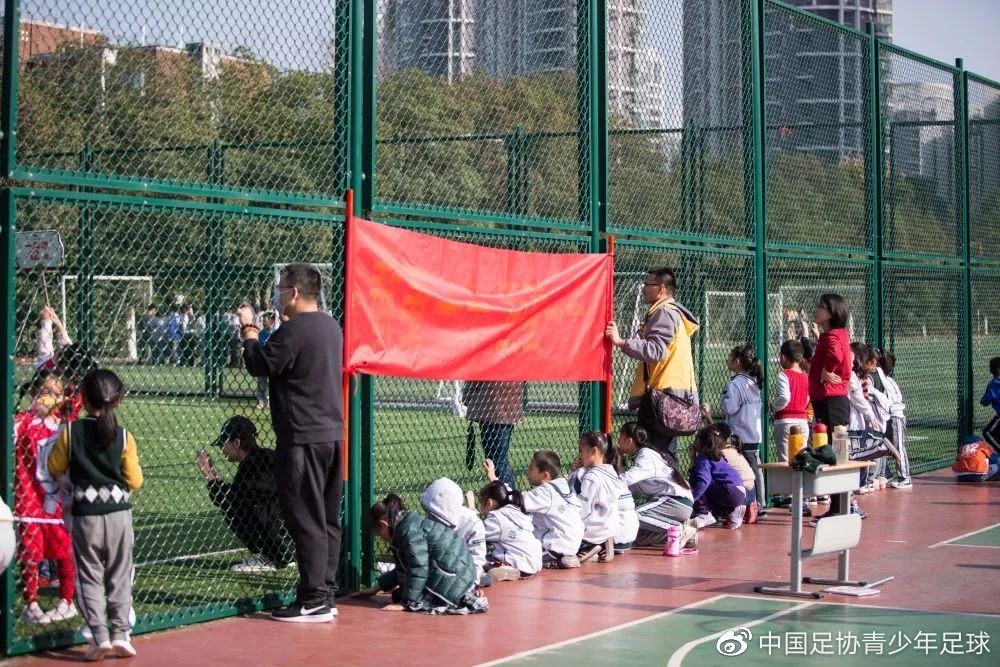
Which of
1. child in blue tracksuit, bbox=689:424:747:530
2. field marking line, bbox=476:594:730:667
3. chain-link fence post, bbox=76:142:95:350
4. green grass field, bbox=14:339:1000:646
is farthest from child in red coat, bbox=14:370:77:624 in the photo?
chain-link fence post, bbox=76:142:95:350

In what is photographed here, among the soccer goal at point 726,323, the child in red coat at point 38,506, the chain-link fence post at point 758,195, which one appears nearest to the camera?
the child in red coat at point 38,506

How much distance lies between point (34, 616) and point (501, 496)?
3206mm

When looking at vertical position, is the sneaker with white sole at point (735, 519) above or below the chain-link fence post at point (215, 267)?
below

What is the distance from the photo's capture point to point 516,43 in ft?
39.1

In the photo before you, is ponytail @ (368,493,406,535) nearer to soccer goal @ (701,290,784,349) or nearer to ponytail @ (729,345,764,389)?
ponytail @ (729,345,764,389)

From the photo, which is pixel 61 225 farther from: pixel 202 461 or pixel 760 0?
pixel 202 461

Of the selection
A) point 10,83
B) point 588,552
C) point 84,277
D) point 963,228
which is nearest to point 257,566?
point 588,552

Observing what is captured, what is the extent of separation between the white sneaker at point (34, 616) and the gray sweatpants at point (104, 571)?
0.86 meters

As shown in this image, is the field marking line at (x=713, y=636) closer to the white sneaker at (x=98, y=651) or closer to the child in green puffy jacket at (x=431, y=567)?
the child in green puffy jacket at (x=431, y=567)

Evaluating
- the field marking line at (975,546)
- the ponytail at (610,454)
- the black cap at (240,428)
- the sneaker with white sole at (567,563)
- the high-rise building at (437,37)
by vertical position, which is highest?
the high-rise building at (437,37)

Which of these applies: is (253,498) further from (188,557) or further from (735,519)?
(735,519)

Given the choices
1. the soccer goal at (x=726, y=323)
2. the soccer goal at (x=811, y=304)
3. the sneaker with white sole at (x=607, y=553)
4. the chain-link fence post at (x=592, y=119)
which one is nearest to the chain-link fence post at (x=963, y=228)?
the soccer goal at (x=811, y=304)

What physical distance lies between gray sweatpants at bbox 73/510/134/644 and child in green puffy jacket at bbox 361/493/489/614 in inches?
73.0

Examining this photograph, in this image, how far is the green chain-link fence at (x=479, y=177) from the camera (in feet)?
29.5
